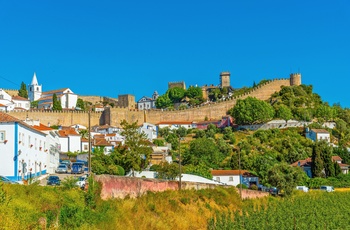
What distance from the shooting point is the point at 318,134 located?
81.8 metres

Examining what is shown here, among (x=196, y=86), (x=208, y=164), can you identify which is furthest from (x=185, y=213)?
(x=196, y=86)

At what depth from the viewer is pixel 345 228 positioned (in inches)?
1460

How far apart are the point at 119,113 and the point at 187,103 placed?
100 feet

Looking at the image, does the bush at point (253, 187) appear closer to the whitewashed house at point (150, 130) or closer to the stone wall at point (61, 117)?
the whitewashed house at point (150, 130)

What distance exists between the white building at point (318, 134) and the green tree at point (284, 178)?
83.3 ft

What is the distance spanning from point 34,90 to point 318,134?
7233cm

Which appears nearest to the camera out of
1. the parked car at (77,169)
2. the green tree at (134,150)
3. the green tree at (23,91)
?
the parked car at (77,169)

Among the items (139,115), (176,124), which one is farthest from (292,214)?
(139,115)

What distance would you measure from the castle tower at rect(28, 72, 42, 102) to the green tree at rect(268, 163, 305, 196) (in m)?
82.7

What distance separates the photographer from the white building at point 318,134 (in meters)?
81.6

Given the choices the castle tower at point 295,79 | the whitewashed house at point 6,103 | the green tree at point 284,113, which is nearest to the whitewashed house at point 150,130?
the green tree at point 284,113

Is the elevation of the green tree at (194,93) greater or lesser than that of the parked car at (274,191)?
greater

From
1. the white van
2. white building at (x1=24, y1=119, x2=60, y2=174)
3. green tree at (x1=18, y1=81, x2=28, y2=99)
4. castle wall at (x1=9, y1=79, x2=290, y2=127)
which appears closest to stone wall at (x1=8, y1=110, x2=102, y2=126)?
castle wall at (x1=9, y1=79, x2=290, y2=127)

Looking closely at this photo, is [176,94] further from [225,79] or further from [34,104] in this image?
[34,104]
